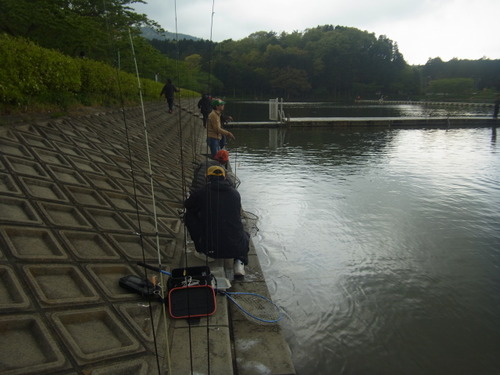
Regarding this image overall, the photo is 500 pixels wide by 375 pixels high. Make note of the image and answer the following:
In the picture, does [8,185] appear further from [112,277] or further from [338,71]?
[338,71]

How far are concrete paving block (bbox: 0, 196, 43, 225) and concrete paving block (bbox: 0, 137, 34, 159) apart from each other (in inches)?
48.0

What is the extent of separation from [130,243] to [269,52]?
4404 inches

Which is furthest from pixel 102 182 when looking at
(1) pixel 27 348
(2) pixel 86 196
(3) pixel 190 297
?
(1) pixel 27 348

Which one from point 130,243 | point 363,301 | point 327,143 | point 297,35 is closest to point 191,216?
point 130,243

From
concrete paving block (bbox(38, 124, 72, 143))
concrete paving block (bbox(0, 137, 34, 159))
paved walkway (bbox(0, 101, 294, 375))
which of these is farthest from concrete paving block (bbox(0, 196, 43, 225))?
concrete paving block (bbox(38, 124, 72, 143))

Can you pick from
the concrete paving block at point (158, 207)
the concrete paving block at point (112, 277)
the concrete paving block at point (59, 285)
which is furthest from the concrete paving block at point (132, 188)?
the concrete paving block at point (59, 285)

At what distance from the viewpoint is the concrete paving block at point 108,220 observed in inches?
178

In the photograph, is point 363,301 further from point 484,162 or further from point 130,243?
point 484,162

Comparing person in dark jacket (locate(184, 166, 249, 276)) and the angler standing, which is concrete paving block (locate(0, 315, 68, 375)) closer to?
person in dark jacket (locate(184, 166, 249, 276))

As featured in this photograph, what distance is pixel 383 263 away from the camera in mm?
5844

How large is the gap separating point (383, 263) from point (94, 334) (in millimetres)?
4520

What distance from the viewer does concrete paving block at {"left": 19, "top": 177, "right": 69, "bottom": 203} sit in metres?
4.32

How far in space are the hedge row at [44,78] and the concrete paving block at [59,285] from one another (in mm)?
1970

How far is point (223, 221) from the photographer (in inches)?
167
